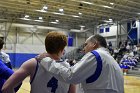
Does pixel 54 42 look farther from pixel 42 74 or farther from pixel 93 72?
pixel 93 72

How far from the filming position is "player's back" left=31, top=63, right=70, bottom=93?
193cm

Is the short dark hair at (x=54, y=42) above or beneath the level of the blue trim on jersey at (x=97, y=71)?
above

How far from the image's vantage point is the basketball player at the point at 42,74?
6.14ft

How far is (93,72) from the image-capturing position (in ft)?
5.94

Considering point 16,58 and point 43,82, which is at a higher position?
point 43,82

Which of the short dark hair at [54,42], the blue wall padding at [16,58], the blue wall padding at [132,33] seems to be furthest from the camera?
the blue wall padding at [16,58]

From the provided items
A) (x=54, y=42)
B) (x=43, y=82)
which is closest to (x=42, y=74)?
(x=43, y=82)

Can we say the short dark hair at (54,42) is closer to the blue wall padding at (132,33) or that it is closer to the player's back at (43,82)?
the player's back at (43,82)

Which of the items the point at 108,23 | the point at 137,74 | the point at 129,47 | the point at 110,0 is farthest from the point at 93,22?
the point at 137,74

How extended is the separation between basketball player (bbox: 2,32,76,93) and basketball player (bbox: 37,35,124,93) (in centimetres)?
10

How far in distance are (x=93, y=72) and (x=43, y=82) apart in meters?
0.45

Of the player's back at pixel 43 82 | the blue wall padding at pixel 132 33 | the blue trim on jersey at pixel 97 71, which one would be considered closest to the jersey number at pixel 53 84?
the player's back at pixel 43 82

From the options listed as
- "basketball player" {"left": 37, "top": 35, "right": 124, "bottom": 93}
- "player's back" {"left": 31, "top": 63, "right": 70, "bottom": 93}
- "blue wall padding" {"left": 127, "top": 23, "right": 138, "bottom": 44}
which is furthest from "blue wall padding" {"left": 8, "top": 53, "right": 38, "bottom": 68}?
"basketball player" {"left": 37, "top": 35, "right": 124, "bottom": 93}

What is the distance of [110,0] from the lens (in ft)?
58.0
